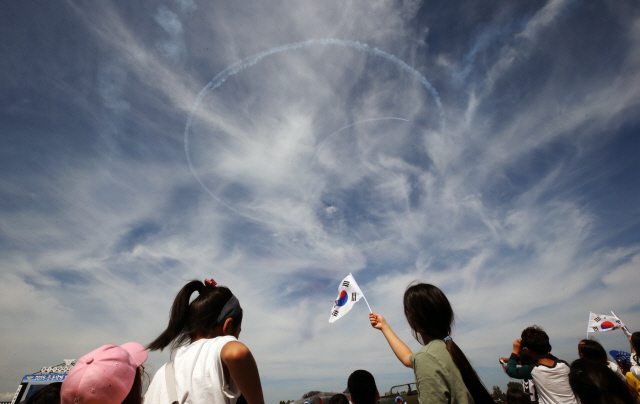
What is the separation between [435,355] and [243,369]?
2.02 metres

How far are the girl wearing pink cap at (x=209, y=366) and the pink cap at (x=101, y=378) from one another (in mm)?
283

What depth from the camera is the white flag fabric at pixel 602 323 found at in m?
12.2

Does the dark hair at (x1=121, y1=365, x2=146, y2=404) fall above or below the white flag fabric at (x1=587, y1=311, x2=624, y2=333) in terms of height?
below

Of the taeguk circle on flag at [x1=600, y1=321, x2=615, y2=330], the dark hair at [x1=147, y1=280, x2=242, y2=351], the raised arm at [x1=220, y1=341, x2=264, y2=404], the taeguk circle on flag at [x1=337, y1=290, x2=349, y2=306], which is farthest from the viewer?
the taeguk circle on flag at [x1=600, y1=321, x2=615, y2=330]

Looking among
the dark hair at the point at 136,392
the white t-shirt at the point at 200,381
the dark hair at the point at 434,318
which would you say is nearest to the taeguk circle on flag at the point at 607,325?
the dark hair at the point at 434,318

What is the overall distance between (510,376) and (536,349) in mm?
1131

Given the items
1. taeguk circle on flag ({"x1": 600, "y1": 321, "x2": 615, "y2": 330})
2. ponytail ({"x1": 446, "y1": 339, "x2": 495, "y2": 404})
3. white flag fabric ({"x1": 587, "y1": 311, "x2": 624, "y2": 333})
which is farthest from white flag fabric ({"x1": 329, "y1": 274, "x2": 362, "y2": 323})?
taeguk circle on flag ({"x1": 600, "y1": 321, "x2": 615, "y2": 330})

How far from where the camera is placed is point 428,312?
3.84 metres

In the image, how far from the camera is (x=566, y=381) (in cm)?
562

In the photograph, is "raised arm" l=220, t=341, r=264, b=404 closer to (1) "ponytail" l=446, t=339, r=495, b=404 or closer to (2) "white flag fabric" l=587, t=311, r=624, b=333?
(1) "ponytail" l=446, t=339, r=495, b=404

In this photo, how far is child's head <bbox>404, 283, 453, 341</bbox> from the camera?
379cm

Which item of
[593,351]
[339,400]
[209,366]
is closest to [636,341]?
[593,351]

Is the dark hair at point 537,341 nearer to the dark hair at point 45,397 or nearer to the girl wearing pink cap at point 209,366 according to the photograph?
the girl wearing pink cap at point 209,366

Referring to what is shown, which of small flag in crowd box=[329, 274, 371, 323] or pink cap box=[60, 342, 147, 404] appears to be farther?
small flag in crowd box=[329, 274, 371, 323]
